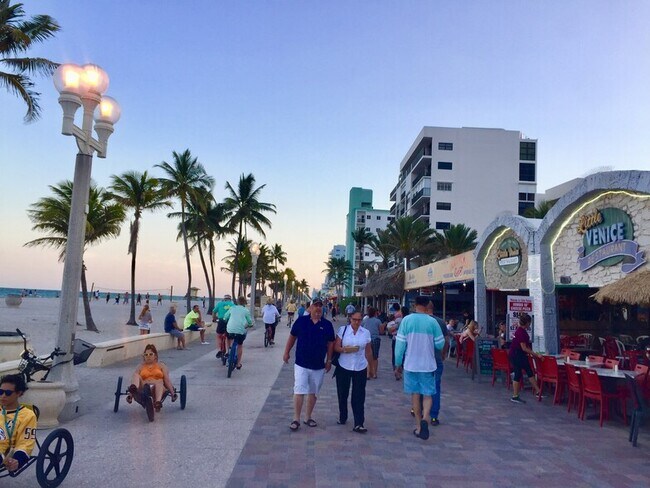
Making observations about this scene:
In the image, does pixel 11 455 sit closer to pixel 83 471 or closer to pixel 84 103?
pixel 83 471

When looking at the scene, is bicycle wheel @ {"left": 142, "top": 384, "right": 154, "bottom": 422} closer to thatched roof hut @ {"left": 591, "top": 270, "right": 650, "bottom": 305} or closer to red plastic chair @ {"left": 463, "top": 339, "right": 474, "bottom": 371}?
thatched roof hut @ {"left": 591, "top": 270, "right": 650, "bottom": 305}

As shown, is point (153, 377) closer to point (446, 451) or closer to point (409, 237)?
point (446, 451)

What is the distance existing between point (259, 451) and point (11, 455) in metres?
2.53

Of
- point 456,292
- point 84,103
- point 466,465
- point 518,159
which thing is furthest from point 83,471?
point 518,159

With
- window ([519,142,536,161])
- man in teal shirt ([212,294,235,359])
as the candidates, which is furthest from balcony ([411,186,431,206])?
man in teal shirt ([212,294,235,359])

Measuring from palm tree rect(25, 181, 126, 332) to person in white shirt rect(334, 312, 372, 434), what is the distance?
19.6 metres

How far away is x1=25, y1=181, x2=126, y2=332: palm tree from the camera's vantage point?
2420 centimetres

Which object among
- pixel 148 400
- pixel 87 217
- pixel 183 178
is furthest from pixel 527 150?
pixel 148 400

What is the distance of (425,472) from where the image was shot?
16.5 ft

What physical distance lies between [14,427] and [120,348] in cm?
886

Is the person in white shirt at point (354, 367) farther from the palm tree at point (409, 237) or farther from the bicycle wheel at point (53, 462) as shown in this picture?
the palm tree at point (409, 237)

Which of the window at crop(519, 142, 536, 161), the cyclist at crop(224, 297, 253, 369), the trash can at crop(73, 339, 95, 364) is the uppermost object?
the window at crop(519, 142, 536, 161)

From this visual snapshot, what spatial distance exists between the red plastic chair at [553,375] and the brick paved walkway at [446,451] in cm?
49

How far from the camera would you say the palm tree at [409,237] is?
40.2 metres
